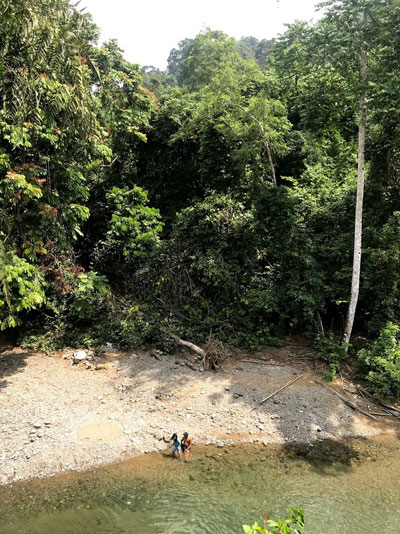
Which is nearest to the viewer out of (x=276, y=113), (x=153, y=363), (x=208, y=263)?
(x=153, y=363)

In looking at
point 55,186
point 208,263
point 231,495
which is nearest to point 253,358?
point 208,263

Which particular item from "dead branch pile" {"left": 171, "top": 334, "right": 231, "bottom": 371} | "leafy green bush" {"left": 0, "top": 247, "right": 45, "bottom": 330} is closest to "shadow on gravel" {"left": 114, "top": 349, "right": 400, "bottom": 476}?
"dead branch pile" {"left": 171, "top": 334, "right": 231, "bottom": 371}

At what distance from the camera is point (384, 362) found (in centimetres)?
986

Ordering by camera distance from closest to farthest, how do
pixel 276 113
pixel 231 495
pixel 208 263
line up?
1. pixel 231 495
2. pixel 208 263
3. pixel 276 113

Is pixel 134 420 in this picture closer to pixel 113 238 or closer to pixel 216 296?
pixel 216 296

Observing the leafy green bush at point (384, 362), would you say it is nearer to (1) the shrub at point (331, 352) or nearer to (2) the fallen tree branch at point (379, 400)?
(2) the fallen tree branch at point (379, 400)

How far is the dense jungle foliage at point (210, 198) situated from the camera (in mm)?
9016

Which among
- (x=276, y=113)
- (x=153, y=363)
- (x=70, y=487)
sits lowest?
(x=70, y=487)

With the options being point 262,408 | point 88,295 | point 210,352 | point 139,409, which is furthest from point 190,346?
point 88,295

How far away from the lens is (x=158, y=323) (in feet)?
40.2

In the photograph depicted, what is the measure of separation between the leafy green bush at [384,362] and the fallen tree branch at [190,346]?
4.66 meters

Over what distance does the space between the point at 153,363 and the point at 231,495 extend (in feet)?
15.9

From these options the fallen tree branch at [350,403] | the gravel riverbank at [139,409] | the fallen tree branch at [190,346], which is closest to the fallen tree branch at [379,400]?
the fallen tree branch at [350,403]

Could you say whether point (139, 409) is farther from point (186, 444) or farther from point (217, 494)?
point (217, 494)
